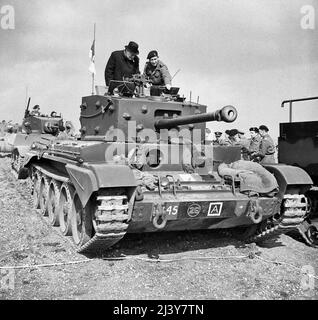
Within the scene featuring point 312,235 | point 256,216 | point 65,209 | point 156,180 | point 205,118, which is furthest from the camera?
point 65,209

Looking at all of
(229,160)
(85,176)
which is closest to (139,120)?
(229,160)

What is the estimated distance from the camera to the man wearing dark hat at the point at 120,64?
28.4 feet

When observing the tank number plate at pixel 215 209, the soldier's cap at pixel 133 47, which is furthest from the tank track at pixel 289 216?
the soldier's cap at pixel 133 47

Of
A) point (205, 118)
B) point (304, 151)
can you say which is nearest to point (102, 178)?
point (205, 118)

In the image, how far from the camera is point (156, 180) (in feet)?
20.0

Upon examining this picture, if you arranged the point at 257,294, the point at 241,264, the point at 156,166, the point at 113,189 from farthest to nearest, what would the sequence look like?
the point at 156,166 < the point at 241,264 < the point at 113,189 < the point at 257,294

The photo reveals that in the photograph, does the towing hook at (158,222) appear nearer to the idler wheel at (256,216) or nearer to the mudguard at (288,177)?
the idler wheel at (256,216)

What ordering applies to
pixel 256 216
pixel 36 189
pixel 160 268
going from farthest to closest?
pixel 36 189
pixel 256 216
pixel 160 268

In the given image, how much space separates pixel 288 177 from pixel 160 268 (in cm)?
245

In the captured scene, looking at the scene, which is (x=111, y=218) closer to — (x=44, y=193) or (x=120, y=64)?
(x=120, y=64)

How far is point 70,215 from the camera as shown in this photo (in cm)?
698

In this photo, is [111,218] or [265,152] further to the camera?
[265,152]
